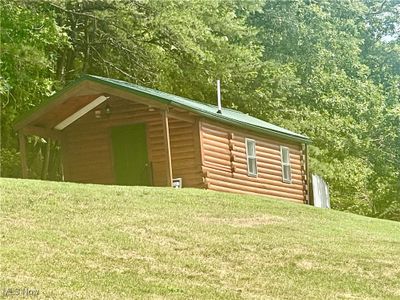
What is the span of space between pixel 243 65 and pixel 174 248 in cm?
2372

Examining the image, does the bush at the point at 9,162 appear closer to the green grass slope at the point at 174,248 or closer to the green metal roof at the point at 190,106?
the green metal roof at the point at 190,106

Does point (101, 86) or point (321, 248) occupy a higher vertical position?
point (101, 86)

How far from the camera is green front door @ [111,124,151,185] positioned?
91.5 ft

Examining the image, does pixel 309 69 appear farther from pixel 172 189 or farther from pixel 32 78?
pixel 172 189

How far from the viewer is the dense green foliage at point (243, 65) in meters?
33.5

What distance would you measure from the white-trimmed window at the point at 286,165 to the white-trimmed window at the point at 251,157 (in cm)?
219

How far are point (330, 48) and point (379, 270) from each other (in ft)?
104

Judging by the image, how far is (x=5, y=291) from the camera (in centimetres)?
1194

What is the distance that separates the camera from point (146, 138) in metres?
27.8

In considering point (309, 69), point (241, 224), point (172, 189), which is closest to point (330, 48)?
point (309, 69)

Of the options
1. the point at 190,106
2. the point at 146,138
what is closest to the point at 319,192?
the point at 146,138

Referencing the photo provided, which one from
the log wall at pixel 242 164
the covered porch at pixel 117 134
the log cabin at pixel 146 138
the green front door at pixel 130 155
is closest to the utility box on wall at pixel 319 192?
the log wall at pixel 242 164

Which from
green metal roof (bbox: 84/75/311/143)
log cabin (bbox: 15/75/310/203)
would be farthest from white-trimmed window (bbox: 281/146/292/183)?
log cabin (bbox: 15/75/310/203)

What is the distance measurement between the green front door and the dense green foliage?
4334 millimetres
